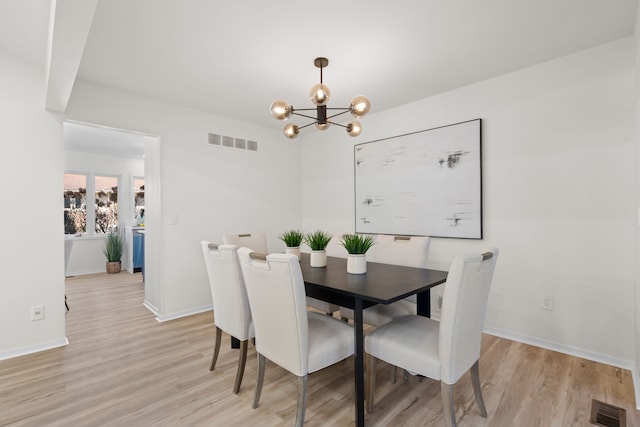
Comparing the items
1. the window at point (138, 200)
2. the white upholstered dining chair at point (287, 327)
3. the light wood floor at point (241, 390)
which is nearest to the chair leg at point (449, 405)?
the light wood floor at point (241, 390)

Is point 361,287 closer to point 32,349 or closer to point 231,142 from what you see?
point 32,349

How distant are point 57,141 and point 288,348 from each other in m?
2.83

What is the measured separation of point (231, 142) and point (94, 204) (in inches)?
164

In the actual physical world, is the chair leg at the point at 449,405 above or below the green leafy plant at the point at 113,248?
below

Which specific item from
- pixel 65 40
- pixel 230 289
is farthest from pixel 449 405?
pixel 65 40

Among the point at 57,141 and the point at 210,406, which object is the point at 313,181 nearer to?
the point at 57,141

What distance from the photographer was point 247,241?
10.4 feet

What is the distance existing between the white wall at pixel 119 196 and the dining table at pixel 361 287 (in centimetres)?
558

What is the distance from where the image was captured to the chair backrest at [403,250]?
2.59 metres

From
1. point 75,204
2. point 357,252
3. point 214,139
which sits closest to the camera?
point 357,252

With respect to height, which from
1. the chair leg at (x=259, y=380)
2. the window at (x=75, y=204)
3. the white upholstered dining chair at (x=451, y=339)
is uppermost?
the window at (x=75, y=204)

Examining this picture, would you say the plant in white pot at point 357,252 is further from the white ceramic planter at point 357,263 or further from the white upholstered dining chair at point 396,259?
the white upholstered dining chair at point 396,259

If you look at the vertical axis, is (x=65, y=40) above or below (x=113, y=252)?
above

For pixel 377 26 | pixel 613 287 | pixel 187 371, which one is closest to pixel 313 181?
pixel 377 26
